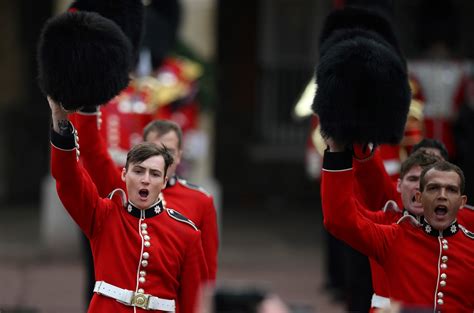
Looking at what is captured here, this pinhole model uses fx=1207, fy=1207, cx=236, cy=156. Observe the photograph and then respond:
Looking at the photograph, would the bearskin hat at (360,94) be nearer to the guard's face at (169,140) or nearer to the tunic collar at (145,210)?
the tunic collar at (145,210)

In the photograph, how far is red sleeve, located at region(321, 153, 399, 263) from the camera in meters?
4.12

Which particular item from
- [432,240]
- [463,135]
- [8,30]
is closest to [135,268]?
[432,240]

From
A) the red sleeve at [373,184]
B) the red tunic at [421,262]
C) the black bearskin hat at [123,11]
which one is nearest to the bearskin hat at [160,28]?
the black bearskin hat at [123,11]

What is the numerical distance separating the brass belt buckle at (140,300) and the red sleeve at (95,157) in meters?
0.63

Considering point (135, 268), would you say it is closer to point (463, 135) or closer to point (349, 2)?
point (349, 2)

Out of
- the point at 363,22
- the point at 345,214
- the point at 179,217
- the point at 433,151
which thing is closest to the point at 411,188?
the point at 433,151

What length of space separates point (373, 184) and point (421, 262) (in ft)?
2.03

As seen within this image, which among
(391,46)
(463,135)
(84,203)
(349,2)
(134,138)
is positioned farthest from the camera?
(463,135)

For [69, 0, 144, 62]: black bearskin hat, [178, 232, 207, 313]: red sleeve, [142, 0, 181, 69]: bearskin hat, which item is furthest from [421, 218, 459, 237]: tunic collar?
[142, 0, 181, 69]: bearskin hat

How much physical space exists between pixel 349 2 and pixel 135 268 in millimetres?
2346

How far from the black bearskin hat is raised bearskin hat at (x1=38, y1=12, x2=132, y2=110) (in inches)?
22.7

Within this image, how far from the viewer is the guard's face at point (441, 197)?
4.32m

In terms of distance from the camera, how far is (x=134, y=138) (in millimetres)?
7117

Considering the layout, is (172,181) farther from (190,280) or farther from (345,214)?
(345,214)
